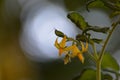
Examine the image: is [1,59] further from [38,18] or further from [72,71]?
[38,18]

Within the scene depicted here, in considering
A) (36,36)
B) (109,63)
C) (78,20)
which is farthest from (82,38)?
(36,36)

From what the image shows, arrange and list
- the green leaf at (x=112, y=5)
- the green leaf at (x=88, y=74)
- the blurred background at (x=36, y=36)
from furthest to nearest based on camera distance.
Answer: the blurred background at (x=36, y=36)
the green leaf at (x=88, y=74)
the green leaf at (x=112, y=5)

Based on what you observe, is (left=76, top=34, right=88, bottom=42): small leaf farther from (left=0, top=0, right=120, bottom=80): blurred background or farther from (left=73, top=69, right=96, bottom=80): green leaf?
(left=0, top=0, right=120, bottom=80): blurred background

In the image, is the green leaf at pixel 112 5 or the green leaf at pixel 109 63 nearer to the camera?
the green leaf at pixel 112 5

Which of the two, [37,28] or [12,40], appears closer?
[12,40]

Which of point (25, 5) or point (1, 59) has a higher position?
point (25, 5)

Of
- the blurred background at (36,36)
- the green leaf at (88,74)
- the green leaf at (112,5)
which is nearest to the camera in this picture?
the green leaf at (112,5)

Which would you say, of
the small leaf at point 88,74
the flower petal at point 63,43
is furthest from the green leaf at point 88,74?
the flower petal at point 63,43

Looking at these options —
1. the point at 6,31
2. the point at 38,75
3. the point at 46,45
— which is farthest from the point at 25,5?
the point at 38,75

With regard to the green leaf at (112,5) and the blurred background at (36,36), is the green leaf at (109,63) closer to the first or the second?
the green leaf at (112,5)
